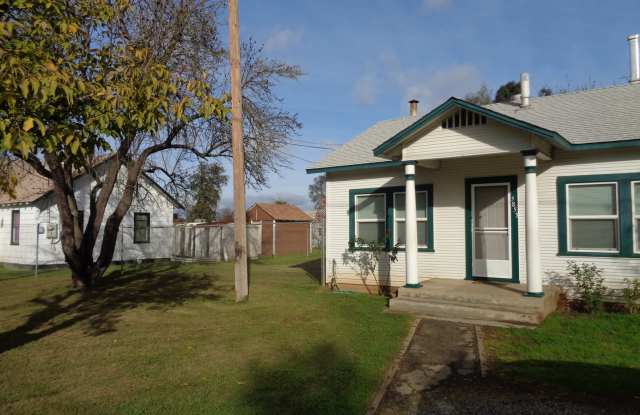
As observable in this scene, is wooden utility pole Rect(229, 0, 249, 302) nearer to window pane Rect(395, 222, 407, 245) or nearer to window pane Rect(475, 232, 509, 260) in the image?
window pane Rect(395, 222, 407, 245)

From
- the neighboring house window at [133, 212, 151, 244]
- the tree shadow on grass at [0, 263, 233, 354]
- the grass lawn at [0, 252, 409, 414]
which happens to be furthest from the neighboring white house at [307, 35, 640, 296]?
the neighboring house window at [133, 212, 151, 244]

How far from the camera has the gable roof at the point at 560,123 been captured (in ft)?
29.3

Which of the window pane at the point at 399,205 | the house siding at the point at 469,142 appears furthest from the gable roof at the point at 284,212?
the house siding at the point at 469,142

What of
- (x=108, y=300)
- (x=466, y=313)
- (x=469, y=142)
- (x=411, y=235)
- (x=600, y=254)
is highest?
(x=469, y=142)

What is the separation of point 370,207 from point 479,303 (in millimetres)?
4411

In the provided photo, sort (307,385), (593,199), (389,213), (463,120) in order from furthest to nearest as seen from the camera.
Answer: (389,213), (463,120), (593,199), (307,385)

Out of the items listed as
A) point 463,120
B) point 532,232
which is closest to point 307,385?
point 532,232

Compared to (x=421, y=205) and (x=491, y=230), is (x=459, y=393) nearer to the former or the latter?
(x=491, y=230)

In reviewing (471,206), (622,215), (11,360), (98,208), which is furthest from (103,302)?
(622,215)

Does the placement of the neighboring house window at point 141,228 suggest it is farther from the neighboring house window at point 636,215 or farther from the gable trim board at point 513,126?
the neighboring house window at point 636,215

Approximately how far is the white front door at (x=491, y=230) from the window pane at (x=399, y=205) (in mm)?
1754

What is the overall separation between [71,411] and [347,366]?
10.5 ft

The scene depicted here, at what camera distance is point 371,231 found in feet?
40.7

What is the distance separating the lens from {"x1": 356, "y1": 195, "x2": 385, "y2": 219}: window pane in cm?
1230
